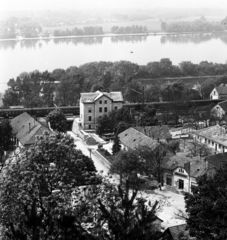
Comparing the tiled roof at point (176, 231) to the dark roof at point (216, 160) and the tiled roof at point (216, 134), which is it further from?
the tiled roof at point (216, 134)

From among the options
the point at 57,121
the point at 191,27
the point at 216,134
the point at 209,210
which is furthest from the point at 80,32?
the point at 209,210

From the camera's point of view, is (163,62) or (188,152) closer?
(188,152)

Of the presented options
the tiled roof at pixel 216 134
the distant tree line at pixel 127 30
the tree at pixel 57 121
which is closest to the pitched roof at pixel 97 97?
the tree at pixel 57 121

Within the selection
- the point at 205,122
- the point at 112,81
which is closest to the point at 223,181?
the point at 205,122

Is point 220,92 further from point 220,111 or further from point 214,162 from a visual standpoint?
point 214,162

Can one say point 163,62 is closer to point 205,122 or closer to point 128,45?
point 205,122

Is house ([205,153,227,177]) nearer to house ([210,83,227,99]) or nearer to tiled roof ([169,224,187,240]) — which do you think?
tiled roof ([169,224,187,240])
